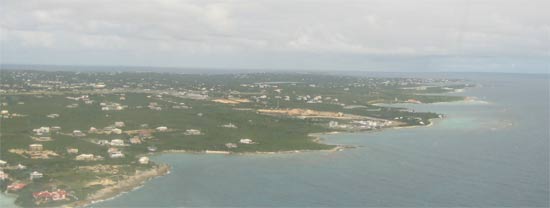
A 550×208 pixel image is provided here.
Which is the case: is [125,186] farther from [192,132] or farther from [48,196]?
[192,132]

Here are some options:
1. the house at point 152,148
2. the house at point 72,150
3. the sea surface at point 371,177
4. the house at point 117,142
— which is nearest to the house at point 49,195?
the sea surface at point 371,177

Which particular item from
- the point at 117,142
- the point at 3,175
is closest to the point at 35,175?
the point at 3,175

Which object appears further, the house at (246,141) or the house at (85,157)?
the house at (246,141)

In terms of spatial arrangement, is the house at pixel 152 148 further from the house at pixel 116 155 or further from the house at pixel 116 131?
the house at pixel 116 131

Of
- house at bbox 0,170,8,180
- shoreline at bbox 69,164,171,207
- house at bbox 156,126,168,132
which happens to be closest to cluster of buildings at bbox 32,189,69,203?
shoreline at bbox 69,164,171,207

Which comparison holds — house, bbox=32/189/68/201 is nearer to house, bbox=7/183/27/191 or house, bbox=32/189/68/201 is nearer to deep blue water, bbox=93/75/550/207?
house, bbox=7/183/27/191

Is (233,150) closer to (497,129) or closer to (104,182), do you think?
(104,182)
